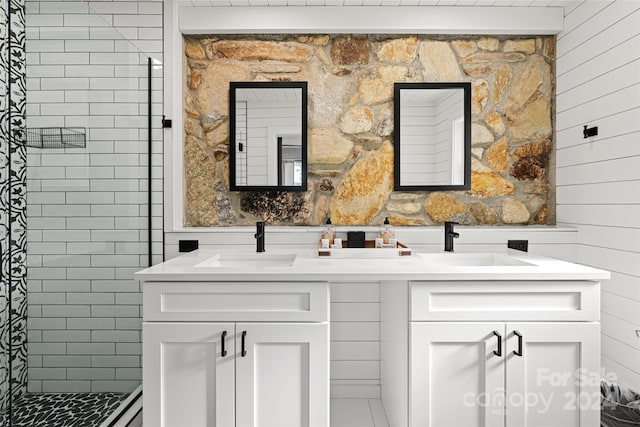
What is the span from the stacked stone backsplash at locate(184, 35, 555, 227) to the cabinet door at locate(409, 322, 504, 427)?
37.1 inches

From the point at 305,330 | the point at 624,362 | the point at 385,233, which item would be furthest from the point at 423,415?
the point at 624,362

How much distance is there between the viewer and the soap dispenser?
2.20 metres

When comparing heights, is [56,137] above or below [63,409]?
above

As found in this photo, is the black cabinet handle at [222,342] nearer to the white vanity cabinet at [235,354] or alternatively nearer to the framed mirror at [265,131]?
the white vanity cabinet at [235,354]

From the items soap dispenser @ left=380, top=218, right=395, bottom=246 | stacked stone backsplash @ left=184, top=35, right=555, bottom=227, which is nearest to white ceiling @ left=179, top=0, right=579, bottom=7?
stacked stone backsplash @ left=184, top=35, right=555, bottom=227

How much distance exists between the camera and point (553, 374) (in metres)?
1.59

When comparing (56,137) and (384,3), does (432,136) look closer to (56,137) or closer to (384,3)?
(384,3)

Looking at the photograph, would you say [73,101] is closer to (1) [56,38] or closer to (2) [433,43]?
(1) [56,38]

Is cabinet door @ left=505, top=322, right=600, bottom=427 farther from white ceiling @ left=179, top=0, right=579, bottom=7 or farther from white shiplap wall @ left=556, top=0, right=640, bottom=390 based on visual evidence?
white ceiling @ left=179, top=0, right=579, bottom=7

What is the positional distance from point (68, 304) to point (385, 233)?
155 centimetres

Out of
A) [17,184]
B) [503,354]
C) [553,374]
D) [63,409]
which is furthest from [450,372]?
[17,184]

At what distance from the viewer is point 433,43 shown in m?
2.43

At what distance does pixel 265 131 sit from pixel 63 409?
1682 millimetres

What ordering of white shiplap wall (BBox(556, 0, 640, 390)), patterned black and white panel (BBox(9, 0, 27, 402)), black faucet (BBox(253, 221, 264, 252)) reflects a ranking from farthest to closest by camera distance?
black faucet (BBox(253, 221, 264, 252)), white shiplap wall (BBox(556, 0, 640, 390)), patterned black and white panel (BBox(9, 0, 27, 402))
